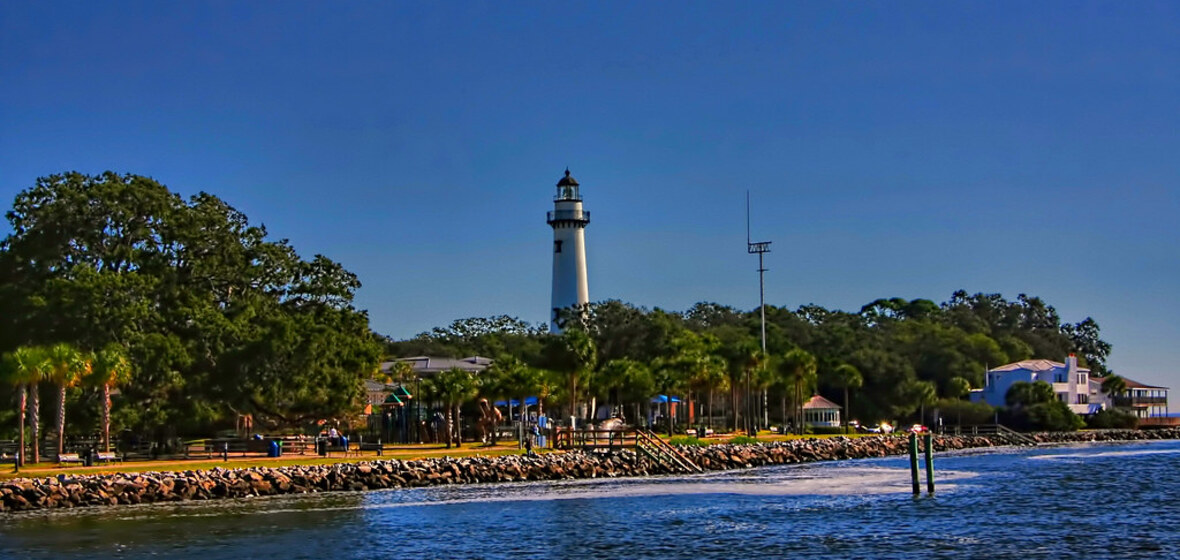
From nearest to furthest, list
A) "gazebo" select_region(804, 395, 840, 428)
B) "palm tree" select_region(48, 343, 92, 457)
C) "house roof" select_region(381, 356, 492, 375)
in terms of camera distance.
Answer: "palm tree" select_region(48, 343, 92, 457) < "house roof" select_region(381, 356, 492, 375) < "gazebo" select_region(804, 395, 840, 428)

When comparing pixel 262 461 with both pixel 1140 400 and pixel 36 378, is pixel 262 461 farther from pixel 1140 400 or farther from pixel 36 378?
pixel 1140 400

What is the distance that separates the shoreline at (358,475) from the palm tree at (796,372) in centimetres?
2203

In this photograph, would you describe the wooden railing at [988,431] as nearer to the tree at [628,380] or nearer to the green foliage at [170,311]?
the tree at [628,380]

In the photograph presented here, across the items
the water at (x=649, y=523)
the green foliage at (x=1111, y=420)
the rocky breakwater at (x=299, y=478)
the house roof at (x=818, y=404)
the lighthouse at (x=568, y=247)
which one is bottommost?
the water at (x=649, y=523)

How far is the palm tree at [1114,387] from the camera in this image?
140m

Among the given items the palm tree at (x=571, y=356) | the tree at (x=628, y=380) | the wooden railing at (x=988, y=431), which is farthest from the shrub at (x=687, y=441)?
the wooden railing at (x=988, y=431)

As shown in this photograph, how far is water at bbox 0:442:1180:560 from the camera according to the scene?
3600cm

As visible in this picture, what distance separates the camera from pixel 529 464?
62.4m

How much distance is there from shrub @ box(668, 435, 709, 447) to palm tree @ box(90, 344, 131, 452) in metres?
29.6

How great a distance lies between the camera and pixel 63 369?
5459 centimetres

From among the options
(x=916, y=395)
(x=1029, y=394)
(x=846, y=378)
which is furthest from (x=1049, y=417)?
(x=846, y=378)

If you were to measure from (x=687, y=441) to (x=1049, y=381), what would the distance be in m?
64.0

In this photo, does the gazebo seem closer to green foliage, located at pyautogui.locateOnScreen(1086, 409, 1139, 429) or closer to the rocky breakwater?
green foliage, located at pyautogui.locateOnScreen(1086, 409, 1139, 429)

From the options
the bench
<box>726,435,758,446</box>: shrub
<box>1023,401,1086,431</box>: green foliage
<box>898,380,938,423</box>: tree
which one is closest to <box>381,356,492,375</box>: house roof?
<box>726,435,758,446</box>: shrub
